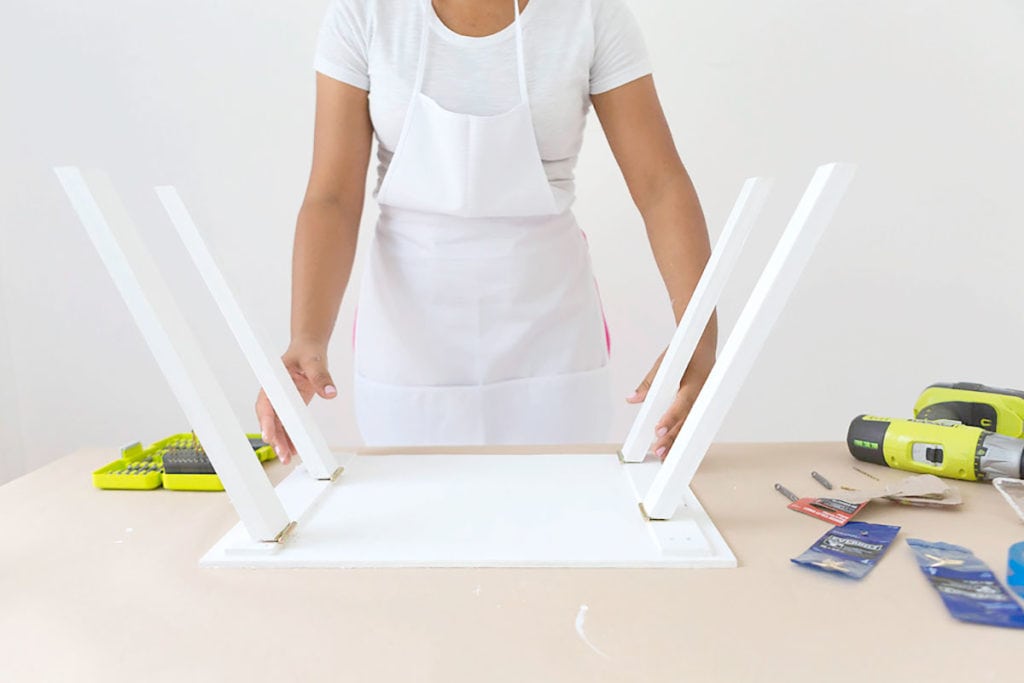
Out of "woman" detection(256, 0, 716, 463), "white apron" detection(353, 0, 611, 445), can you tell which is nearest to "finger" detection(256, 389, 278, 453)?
"woman" detection(256, 0, 716, 463)

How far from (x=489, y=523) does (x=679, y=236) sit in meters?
0.52

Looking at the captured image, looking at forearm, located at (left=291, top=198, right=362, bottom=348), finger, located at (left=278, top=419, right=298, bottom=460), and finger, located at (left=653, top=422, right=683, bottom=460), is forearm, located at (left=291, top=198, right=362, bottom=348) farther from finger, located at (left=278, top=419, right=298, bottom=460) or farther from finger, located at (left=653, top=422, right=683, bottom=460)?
finger, located at (left=653, top=422, right=683, bottom=460)

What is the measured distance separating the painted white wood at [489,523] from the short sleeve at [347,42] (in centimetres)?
52

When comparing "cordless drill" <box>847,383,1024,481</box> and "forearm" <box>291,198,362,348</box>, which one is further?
"forearm" <box>291,198,362,348</box>

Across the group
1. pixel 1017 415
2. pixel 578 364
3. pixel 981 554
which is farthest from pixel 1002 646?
pixel 578 364

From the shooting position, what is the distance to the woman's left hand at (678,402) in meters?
0.82

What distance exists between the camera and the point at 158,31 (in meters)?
1.77

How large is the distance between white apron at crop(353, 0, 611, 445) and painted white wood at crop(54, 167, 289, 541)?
1.61 feet

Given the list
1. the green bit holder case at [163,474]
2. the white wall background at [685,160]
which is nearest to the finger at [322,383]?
the green bit holder case at [163,474]

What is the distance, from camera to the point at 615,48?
3.39 ft

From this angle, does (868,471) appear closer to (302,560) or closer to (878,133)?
(302,560)

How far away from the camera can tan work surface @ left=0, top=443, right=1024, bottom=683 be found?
0.48 m

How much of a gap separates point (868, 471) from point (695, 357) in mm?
210

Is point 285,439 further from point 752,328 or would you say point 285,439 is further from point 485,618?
point 752,328
